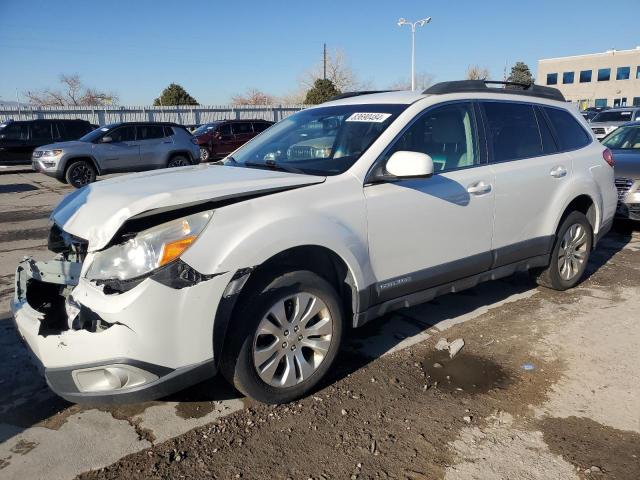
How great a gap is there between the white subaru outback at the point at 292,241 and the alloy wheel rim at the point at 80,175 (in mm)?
11047

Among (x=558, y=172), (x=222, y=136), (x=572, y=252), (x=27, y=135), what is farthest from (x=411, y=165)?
(x=222, y=136)

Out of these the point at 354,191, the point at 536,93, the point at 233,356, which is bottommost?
the point at 233,356

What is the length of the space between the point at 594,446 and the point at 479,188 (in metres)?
1.86

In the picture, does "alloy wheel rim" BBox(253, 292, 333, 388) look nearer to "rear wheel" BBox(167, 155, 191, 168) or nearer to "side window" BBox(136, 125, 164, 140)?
"rear wheel" BBox(167, 155, 191, 168)

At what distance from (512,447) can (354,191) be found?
1652mm

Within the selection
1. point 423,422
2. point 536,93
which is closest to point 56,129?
point 536,93

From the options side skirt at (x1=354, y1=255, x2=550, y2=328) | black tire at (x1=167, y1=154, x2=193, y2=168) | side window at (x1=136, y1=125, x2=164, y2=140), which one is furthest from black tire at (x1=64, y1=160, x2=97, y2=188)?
side skirt at (x1=354, y1=255, x2=550, y2=328)

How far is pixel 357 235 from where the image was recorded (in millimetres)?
3148

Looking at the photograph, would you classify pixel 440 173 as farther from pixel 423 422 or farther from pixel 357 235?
pixel 423 422

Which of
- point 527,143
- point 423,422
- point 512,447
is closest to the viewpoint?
point 512,447

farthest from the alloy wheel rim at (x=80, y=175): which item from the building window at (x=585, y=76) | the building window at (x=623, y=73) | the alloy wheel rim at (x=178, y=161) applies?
the building window at (x=585, y=76)

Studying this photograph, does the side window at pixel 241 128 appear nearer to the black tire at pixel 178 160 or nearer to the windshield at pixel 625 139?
the black tire at pixel 178 160

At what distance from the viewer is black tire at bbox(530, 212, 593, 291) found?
4.73 meters

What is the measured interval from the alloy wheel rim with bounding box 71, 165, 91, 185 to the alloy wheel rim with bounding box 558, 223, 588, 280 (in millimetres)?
12205
